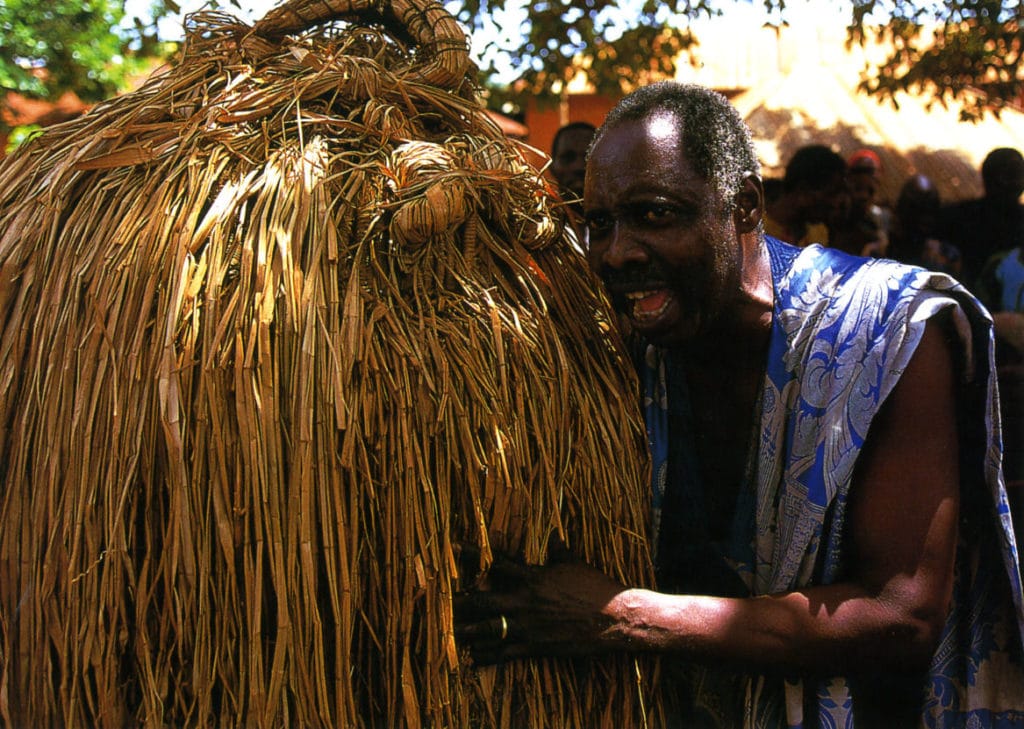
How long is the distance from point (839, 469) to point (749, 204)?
55cm

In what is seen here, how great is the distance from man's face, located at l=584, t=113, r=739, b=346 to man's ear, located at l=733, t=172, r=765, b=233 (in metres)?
0.08

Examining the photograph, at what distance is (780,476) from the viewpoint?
6.37ft

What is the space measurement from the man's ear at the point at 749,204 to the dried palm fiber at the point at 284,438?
15.6 inches

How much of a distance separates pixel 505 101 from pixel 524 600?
478cm

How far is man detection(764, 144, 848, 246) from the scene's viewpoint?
520 centimetres

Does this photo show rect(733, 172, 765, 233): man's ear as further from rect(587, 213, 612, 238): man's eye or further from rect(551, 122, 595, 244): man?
rect(551, 122, 595, 244): man

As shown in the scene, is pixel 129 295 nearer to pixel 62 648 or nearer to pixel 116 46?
pixel 62 648

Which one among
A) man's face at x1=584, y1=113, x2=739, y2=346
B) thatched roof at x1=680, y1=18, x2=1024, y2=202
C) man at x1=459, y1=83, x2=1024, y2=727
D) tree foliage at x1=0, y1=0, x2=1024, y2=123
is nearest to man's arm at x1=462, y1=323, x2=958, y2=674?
man at x1=459, y1=83, x2=1024, y2=727

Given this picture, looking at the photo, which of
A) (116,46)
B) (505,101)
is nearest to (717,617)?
(505,101)

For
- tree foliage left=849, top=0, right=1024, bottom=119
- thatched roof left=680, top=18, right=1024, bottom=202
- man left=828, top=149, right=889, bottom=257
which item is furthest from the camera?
thatched roof left=680, top=18, right=1024, bottom=202

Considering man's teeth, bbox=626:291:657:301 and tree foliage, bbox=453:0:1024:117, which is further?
tree foliage, bbox=453:0:1024:117

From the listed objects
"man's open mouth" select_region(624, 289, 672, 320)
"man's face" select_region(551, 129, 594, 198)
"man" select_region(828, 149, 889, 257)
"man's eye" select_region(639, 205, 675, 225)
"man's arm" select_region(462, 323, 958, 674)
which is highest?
"man" select_region(828, 149, 889, 257)

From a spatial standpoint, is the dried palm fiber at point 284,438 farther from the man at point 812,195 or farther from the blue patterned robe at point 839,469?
the man at point 812,195

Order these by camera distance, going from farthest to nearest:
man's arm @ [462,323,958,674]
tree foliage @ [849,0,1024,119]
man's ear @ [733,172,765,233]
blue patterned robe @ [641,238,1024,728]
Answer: tree foliage @ [849,0,1024,119] → man's ear @ [733,172,765,233] → blue patterned robe @ [641,238,1024,728] → man's arm @ [462,323,958,674]
